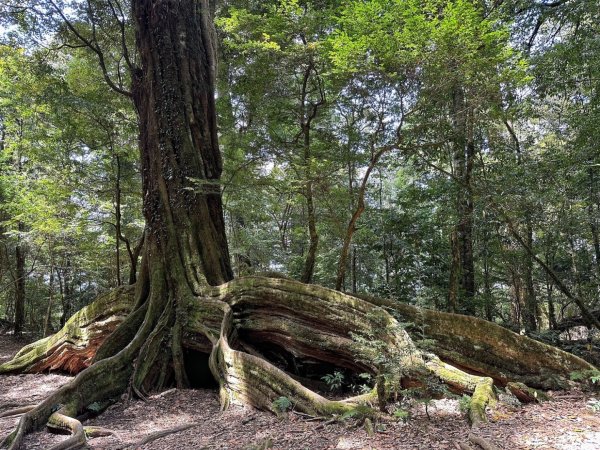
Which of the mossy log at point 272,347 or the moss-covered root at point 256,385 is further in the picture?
the mossy log at point 272,347

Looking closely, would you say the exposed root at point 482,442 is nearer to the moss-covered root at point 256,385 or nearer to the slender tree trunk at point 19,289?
the moss-covered root at point 256,385

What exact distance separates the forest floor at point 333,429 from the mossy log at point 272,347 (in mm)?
202

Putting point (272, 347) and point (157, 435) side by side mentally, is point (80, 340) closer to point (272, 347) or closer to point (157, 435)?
point (272, 347)

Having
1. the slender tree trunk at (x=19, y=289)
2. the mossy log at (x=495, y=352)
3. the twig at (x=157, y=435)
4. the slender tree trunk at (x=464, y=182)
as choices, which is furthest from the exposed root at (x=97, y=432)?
the slender tree trunk at (x=19, y=289)

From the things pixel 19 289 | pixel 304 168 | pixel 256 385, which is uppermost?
pixel 304 168

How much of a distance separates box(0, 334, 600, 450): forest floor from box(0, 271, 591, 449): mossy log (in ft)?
0.66

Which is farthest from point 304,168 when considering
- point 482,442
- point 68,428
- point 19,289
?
point 19,289

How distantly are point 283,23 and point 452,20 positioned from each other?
3434 mm

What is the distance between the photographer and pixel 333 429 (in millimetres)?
3506

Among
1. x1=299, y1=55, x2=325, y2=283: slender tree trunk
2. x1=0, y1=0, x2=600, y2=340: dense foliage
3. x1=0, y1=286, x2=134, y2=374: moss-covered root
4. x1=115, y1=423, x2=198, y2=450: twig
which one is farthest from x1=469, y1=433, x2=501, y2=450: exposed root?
x1=0, y1=286, x2=134, y2=374: moss-covered root

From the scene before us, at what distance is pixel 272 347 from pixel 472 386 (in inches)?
122

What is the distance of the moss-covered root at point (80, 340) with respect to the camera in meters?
7.39

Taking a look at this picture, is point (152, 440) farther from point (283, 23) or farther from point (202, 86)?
point (283, 23)

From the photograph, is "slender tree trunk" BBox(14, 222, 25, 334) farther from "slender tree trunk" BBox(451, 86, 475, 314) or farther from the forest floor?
"slender tree trunk" BBox(451, 86, 475, 314)
